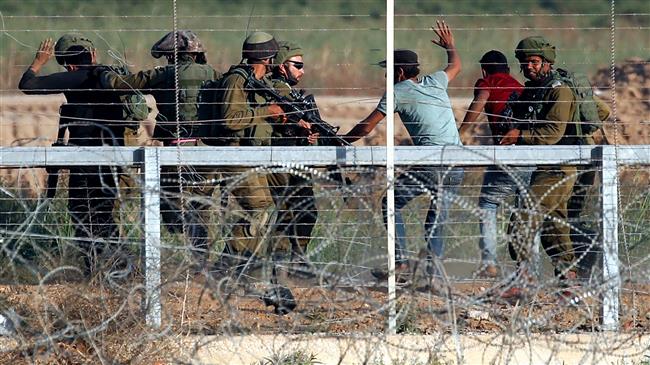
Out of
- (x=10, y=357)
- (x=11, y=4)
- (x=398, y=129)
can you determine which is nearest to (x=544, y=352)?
(x=10, y=357)

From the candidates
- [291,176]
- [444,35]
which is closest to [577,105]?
[444,35]

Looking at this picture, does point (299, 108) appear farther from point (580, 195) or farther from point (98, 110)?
point (580, 195)

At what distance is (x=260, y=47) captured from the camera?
332 inches

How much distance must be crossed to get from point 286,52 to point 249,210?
1.51 meters

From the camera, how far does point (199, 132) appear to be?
8266 mm

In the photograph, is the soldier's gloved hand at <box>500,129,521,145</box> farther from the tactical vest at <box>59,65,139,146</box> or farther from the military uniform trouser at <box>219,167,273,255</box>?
the tactical vest at <box>59,65,139,146</box>

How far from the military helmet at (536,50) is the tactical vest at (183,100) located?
2063mm

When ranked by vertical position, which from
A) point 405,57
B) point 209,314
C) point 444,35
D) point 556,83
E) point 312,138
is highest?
point 444,35

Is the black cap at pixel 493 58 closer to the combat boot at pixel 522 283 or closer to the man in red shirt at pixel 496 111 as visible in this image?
the man in red shirt at pixel 496 111

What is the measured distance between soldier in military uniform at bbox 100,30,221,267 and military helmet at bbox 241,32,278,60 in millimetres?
279

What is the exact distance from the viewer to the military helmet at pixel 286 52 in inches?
343

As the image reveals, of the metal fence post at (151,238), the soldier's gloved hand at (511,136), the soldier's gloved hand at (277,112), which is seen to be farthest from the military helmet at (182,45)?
the soldier's gloved hand at (511,136)

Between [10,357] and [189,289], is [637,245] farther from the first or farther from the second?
[10,357]

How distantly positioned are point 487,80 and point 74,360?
3.54 m
